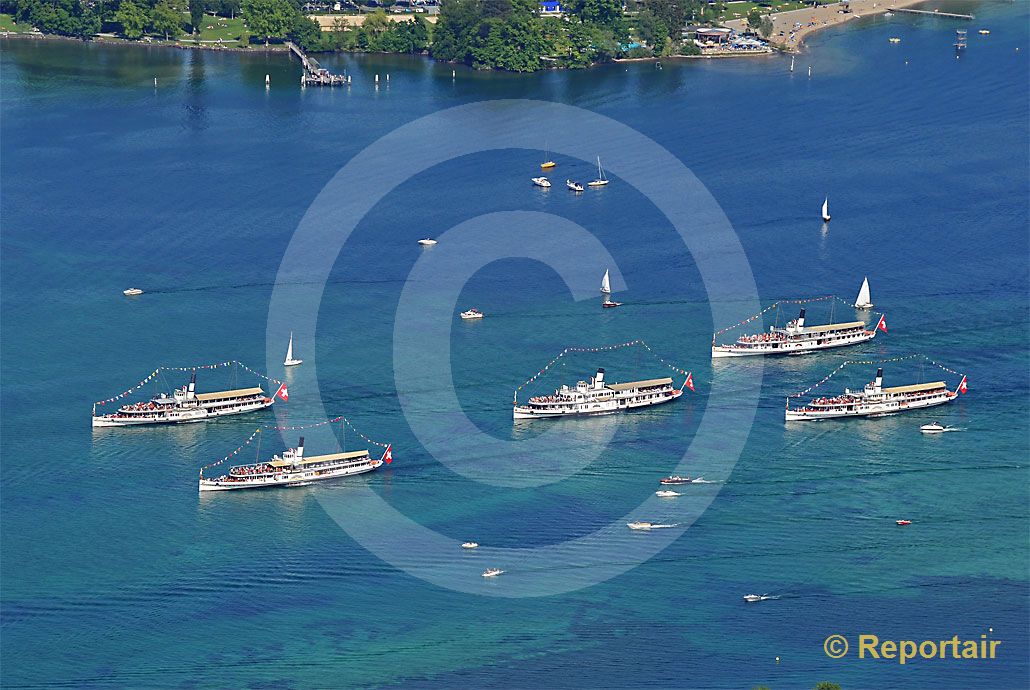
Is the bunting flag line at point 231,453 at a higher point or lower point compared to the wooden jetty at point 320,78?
lower

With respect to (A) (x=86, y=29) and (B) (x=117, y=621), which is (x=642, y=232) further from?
(A) (x=86, y=29)

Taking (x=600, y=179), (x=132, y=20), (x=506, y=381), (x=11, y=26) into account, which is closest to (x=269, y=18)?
(x=132, y=20)

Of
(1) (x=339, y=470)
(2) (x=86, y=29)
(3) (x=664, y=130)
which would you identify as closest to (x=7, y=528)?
(1) (x=339, y=470)

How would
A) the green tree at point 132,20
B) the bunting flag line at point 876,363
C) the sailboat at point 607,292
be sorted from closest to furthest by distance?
1. the bunting flag line at point 876,363
2. the sailboat at point 607,292
3. the green tree at point 132,20

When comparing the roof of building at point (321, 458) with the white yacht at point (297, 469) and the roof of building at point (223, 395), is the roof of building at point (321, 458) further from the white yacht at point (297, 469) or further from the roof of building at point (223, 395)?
the roof of building at point (223, 395)

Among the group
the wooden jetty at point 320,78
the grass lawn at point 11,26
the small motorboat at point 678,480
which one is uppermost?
the grass lawn at point 11,26

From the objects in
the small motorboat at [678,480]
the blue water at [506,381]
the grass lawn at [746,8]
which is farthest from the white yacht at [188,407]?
the grass lawn at [746,8]
